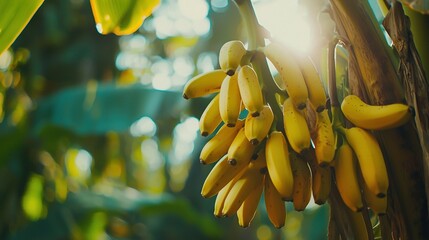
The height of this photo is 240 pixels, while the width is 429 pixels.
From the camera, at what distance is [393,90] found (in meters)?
Result: 0.96

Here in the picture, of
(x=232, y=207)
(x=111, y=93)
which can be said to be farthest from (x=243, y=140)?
(x=111, y=93)

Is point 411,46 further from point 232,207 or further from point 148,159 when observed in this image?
point 148,159

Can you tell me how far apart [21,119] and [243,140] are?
126 inches

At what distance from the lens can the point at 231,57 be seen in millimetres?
927

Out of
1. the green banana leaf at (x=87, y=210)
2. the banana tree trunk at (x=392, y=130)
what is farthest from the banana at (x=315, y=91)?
the green banana leaf at (x=87, y=210)

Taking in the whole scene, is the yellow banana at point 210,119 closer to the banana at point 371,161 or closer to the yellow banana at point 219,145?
the yellow banana at point 219,145

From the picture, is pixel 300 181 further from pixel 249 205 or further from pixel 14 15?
pixel 14 15

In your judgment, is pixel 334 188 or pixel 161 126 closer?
pixel 334 188

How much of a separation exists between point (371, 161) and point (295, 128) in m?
0.10

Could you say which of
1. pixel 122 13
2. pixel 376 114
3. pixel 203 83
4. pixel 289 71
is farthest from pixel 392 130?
pixel 122 13

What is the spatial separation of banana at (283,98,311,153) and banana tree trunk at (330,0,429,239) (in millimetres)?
135

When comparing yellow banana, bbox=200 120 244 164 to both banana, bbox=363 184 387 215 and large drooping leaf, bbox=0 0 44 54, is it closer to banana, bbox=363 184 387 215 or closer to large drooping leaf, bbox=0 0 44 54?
banana, bbox=363 184 387 215

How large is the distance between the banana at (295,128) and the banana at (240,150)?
0.05 metres

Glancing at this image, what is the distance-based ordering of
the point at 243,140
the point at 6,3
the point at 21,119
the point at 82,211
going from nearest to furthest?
the point at 243,140 < the point at 6,3 < the point at 82,211 < the point at 21,119
